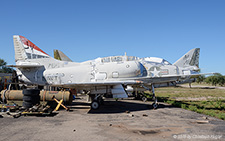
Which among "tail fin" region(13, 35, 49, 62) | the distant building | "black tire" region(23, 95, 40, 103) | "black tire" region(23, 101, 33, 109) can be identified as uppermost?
"tail fin" region(13, 35, 49, 62)

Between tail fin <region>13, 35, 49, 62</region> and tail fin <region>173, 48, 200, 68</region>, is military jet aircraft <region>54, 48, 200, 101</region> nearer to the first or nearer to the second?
tail fin <region>173, 48, 200, 68</region>

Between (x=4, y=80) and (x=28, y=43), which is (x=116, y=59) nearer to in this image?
(x=28, y=43)

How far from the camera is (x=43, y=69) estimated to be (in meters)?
13.9

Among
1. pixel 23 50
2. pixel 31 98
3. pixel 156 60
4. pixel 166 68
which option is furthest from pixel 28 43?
pixel 166 68

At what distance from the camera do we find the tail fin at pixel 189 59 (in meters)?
15.0

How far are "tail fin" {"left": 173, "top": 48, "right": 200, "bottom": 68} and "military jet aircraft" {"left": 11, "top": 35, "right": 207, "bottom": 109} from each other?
1.88m

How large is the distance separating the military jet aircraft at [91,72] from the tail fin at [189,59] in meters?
1.88

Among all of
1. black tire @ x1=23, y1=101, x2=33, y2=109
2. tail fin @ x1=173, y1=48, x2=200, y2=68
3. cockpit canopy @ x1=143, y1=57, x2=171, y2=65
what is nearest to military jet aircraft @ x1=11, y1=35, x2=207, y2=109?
cockpit canopy @ x1=143, y1=57, x2=171, y2=65

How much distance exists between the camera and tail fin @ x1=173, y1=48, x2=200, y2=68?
15.0m

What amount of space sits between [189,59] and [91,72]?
968 centimetres

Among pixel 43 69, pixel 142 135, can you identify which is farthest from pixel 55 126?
pixel 43 69

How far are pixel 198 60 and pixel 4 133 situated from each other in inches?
638

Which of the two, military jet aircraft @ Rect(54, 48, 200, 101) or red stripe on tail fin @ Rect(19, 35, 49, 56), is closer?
military jet aircraft @ Rect(54, 48, 200, 101)

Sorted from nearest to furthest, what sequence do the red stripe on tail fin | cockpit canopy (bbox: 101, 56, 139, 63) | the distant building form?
cockpit canopy (bbox: 101, 56, 139, 63) → the red stripe on tail fin → the distant building
